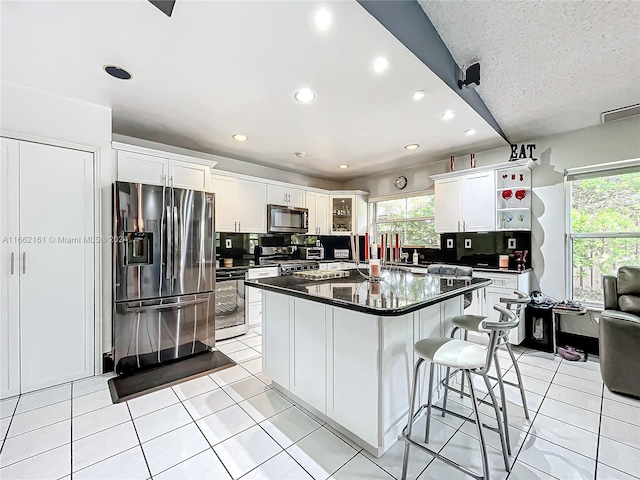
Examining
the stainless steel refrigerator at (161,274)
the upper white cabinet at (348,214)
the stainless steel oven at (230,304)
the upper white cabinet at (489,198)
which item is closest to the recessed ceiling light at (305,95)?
the stainless steel refrigerator at (161,274)

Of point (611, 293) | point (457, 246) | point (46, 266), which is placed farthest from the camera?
point (457, 246)

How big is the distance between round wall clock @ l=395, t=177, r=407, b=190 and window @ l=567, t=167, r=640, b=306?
223 cm

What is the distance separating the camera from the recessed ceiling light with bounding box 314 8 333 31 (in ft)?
5.14

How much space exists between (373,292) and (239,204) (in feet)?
9.65

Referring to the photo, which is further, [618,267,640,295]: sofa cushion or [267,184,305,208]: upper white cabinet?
[267,184,305,208]: upper white cabinet

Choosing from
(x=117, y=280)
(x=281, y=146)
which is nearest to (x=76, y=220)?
(x=117, y=280)

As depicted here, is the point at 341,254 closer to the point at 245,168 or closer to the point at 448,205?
the point at 448,205

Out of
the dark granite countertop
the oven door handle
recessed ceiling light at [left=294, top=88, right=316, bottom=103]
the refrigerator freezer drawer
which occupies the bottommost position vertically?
the refrigerator freezer drawer

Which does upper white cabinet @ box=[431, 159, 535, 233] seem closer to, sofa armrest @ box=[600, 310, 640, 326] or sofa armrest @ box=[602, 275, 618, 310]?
sofa armrest @ box=[602, 275, 618, 310]

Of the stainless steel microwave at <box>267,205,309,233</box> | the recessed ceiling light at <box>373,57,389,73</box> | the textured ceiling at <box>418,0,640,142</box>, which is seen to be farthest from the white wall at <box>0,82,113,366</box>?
the textured ceiling at <box>418,0,640,142</box>

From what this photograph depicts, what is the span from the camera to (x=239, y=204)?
415 cm

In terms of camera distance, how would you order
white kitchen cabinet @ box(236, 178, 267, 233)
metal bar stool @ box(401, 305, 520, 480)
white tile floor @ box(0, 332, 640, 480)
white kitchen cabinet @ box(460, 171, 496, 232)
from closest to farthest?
metal bar stool @ box(401, 305, 520, 480) < white tile floor @ box(0, 332, 640, 480) < white kitchen cabinet @ box(460, 171, 496, 232) < white kitchen cabinet @ box(236, 178, 267, 233)

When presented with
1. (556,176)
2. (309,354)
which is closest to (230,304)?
(309,354)

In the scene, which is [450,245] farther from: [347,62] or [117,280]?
[117,280]
